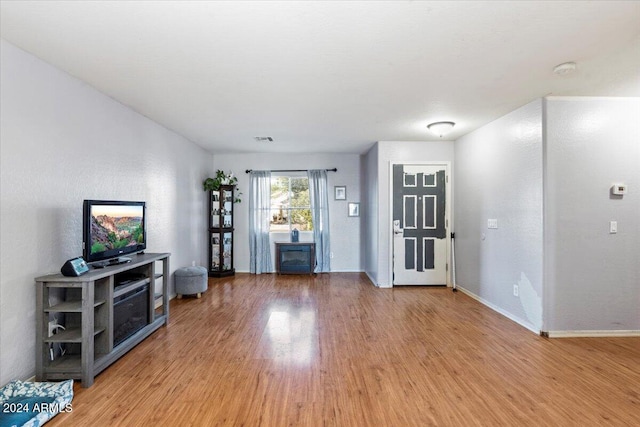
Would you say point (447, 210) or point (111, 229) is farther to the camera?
point (447, 210)

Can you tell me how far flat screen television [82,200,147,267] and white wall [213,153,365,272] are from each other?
10.4 feet

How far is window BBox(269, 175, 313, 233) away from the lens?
6.63 m

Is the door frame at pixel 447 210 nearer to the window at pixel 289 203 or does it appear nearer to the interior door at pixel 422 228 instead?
the interior door at pixel 422 228

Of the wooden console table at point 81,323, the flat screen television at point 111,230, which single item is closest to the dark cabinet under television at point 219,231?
the flat screen television at point 111,230

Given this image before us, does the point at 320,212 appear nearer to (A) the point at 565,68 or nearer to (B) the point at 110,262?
(B) the point at 110,262

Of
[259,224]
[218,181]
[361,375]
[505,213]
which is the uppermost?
[218,181]

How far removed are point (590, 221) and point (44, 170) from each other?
5.08m

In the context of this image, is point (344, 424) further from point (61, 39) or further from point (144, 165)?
A: point (144, 165)

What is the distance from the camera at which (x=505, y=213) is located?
3910 millimetres

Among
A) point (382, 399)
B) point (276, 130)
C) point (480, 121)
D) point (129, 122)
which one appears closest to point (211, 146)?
point (276, 130)

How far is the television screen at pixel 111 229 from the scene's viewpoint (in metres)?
2.60

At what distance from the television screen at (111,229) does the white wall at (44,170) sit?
260 mm

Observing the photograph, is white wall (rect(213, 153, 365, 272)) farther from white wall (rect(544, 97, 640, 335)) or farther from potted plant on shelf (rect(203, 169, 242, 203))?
white wall (rect(544, 97, 640, 335))

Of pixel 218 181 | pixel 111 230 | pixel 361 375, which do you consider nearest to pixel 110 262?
pixel 111 230
